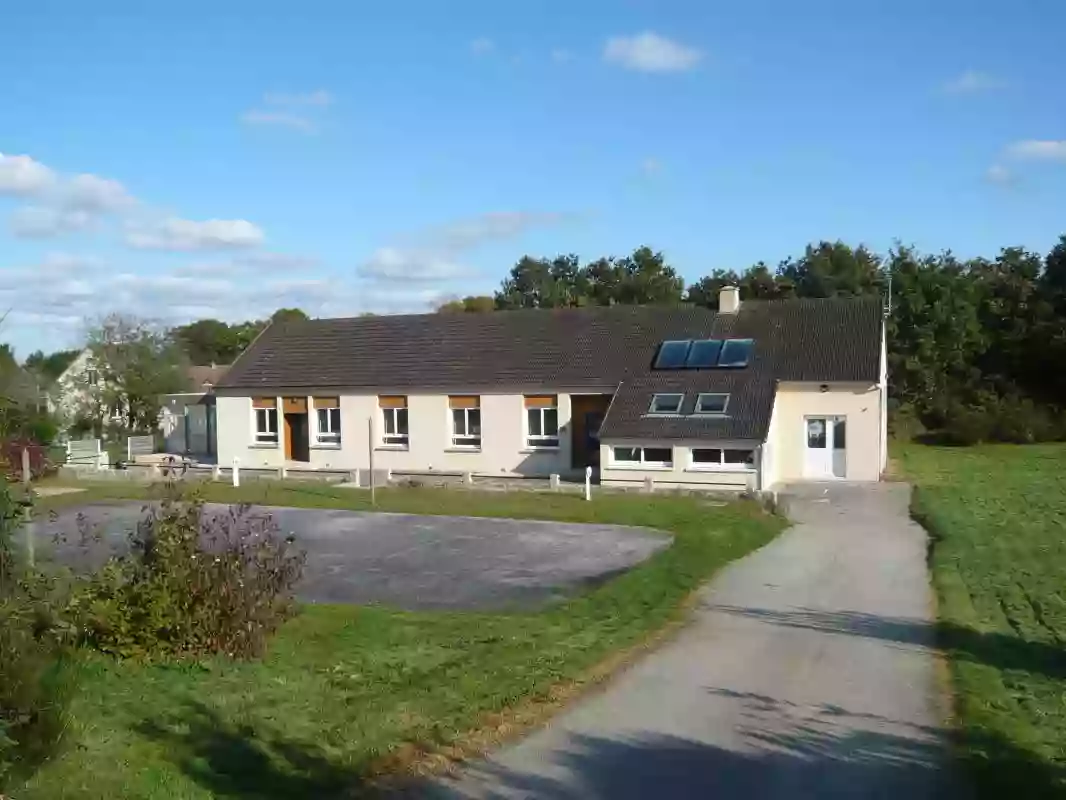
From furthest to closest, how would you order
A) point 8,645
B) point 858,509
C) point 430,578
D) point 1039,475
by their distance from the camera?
point 1039,475, point 858,509, point 430,578, point 8,645

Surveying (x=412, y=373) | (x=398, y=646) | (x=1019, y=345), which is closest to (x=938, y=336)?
(x=1019, y=345)

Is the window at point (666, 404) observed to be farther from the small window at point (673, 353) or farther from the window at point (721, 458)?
the small window at point (673, 353)

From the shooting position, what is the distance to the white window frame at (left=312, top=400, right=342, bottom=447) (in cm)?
3381

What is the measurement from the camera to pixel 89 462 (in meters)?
35.9

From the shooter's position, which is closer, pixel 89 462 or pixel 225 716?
pixel 225 716

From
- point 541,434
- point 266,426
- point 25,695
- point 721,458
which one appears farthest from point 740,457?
point 25,695

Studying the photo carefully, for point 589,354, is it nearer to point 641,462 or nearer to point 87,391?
point 641,462

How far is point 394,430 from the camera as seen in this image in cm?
3322

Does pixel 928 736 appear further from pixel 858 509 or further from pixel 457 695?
pixel 858 509

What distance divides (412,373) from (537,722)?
996 inches

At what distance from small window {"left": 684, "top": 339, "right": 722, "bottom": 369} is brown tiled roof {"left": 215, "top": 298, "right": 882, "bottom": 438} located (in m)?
0.56

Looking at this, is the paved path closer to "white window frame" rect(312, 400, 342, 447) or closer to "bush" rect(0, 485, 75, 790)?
"bush" rect(0, 485, 75, 790)

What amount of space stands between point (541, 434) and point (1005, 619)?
19569 millimetres

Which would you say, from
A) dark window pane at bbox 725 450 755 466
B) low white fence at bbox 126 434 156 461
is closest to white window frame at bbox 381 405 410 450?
dark window pane at bbox 725 450 755 466
